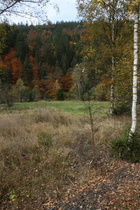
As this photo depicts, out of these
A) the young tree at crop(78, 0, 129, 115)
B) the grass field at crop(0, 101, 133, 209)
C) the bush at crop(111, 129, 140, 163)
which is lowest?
the grass field at crop(0, 101, 133, 209)

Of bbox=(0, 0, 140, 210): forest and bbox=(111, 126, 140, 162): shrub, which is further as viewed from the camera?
bbox=(111, 126, 140, 162): shrub

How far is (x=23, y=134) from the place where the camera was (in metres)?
7.21

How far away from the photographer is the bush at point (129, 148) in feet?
16.1

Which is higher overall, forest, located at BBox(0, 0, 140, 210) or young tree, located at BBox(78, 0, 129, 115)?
young tree, located at BBox(78, 0, 129, 115)

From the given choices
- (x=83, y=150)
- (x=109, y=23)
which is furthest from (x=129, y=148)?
(x=109, y=23)

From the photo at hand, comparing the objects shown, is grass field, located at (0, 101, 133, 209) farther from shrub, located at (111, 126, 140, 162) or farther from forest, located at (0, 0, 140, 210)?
shrub, located at (111, 126, 140, 162)

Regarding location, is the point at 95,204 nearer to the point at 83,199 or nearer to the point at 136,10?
the point at 83,199

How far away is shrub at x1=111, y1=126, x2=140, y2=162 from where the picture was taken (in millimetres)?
4908

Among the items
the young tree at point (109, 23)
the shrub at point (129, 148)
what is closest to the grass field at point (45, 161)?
the shrub at point (129, 148)

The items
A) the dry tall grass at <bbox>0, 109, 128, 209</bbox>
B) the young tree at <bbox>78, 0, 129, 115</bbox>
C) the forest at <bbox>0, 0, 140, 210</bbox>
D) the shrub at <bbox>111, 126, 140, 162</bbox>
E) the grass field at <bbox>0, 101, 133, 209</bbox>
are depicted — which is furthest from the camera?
the young tree at <bbox>78, 0, 129, 115</bbox>

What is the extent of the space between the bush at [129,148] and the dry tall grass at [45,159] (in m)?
0.52

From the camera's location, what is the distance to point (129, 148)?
502 cm

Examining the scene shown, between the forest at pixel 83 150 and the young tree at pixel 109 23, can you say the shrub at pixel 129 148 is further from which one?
the young tree at pixel 109 23

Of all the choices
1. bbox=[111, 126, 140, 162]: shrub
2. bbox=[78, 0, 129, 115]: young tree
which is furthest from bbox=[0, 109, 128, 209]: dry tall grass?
bbox=[78, 0, 129, 115]: young tree
